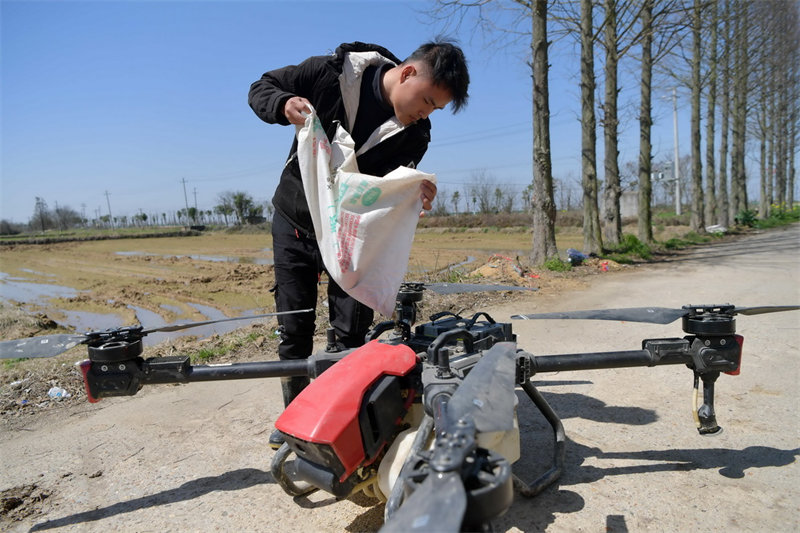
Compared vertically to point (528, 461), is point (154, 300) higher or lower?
lower

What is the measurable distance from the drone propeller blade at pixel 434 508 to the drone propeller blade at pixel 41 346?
5.45ft

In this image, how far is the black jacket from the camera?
95.6 inches

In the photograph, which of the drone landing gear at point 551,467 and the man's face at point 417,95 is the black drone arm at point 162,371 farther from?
the man's face at point 417,95

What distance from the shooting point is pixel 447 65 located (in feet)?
7.20

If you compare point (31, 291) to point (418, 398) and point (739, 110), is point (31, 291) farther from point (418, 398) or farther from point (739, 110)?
point (739, 110)

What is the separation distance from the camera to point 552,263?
9.52 metres

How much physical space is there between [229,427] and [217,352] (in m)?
1.82

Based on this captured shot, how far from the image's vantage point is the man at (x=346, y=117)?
7.35 ft

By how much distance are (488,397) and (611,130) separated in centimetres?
1290

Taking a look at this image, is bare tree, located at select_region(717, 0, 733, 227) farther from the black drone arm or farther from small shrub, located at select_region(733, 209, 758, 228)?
the black drone arm

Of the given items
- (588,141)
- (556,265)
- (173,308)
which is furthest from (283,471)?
(588,141)

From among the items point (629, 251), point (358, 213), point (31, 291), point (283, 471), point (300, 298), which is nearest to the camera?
point (283, 471)

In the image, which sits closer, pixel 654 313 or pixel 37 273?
pixel 654 313

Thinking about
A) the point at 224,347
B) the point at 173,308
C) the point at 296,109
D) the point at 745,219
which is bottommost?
the point at 745,219
